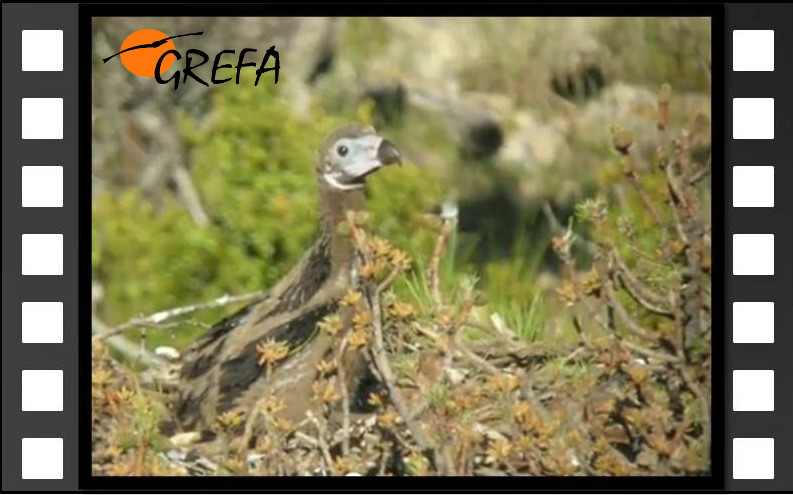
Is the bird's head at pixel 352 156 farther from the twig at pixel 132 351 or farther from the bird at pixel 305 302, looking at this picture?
the twig at pixel 132 351

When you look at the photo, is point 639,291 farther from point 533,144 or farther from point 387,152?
point 387,152

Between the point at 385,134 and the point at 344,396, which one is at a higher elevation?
the point at 385,134

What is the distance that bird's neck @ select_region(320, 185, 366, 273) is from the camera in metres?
5.62

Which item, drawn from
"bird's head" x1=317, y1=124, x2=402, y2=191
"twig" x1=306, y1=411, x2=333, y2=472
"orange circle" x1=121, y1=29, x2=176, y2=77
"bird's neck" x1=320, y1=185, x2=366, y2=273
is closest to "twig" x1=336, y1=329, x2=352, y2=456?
"twig" x1=306, y1=411, x2=333, y2=472

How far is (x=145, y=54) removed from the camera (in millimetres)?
5625

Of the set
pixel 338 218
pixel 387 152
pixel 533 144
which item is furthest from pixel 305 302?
pixel 533 144

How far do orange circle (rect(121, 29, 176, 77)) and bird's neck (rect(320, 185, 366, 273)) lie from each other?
617mm

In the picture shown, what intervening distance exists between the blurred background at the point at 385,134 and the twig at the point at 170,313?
2 centimetres

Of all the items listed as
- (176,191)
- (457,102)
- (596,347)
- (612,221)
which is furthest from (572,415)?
(176,191)

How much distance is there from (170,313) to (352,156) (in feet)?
2.36

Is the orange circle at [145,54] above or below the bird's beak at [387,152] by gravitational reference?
above

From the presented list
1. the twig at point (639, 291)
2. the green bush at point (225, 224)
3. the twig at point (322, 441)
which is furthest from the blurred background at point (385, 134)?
the twig at point (322, 441)

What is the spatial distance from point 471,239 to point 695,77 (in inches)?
32.4

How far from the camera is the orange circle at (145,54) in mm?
5621
